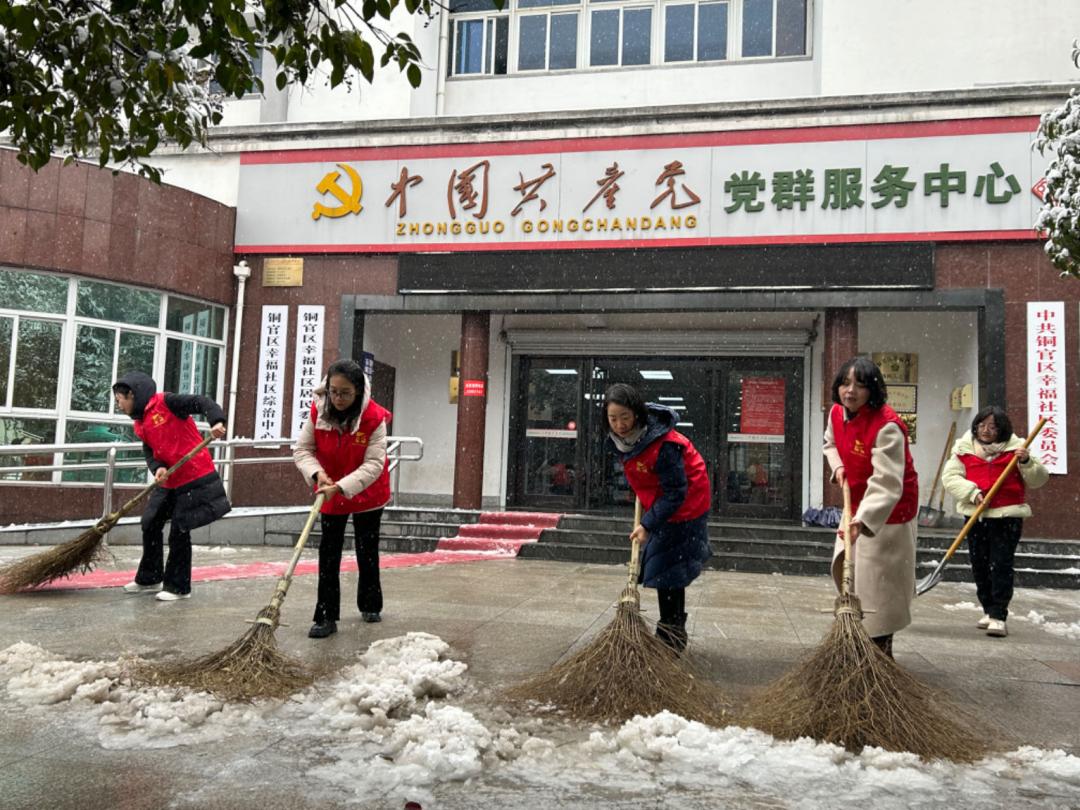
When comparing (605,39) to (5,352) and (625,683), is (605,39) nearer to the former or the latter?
(5,352)

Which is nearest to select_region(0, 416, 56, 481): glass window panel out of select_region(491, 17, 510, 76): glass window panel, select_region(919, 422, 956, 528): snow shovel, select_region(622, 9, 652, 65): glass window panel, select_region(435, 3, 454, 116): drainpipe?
select_region(435, 3, 454, 116): drainpipe

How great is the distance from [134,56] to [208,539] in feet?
25.6

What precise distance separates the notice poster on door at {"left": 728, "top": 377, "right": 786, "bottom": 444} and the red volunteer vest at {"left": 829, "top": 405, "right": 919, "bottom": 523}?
855 centimetres

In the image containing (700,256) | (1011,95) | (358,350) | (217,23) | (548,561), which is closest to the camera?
(217,23)

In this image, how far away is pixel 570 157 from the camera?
1241 cm

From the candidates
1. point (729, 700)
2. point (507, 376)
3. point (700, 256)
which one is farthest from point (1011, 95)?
point (729, 700)

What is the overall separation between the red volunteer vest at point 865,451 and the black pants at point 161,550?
15.1 feet

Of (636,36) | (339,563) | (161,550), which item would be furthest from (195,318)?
(339,563)

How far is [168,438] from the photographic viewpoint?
642cm

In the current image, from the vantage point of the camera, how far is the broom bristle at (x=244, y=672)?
12.3 ft

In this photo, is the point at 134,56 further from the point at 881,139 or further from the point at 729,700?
the point at 881,139

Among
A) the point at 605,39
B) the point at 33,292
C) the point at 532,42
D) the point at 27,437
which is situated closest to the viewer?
the point at 27,437

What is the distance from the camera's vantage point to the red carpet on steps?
10750 millimetres

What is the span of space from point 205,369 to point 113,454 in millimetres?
3715
